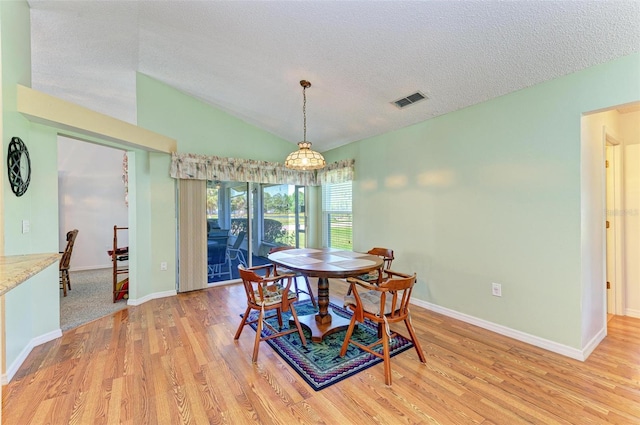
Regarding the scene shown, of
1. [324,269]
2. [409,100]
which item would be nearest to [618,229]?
[409,100]

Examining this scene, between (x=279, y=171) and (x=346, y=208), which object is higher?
(x=279, y=171)

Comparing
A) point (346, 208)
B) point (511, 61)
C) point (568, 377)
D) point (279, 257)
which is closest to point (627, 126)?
point (511, 61)

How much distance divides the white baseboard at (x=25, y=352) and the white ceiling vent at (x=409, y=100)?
4.22 m

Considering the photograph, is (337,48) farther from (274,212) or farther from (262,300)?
(274,212)

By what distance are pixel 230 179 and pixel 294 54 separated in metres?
2.38

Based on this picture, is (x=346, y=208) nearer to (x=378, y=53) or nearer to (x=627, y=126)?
(x=378, y=53)

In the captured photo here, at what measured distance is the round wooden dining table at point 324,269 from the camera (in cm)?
248

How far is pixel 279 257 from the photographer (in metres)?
3.10

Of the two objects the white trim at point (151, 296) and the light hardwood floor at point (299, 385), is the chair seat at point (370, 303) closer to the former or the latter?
the light hardwood floor at point (299, 385)

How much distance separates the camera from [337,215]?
17.1 ft

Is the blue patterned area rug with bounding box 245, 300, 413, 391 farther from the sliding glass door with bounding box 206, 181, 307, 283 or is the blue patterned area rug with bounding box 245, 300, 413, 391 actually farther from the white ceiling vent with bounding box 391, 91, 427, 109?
the white ceiling vent with bounding box 391, 91, 427, 109

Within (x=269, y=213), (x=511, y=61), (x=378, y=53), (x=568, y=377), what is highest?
(x=378, y=53)

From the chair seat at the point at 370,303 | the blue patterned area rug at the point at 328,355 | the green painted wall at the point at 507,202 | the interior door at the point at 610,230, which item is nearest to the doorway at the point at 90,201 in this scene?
the blue patterned area rug at the point at 328,355

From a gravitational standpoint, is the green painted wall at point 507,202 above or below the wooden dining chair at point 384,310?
above
